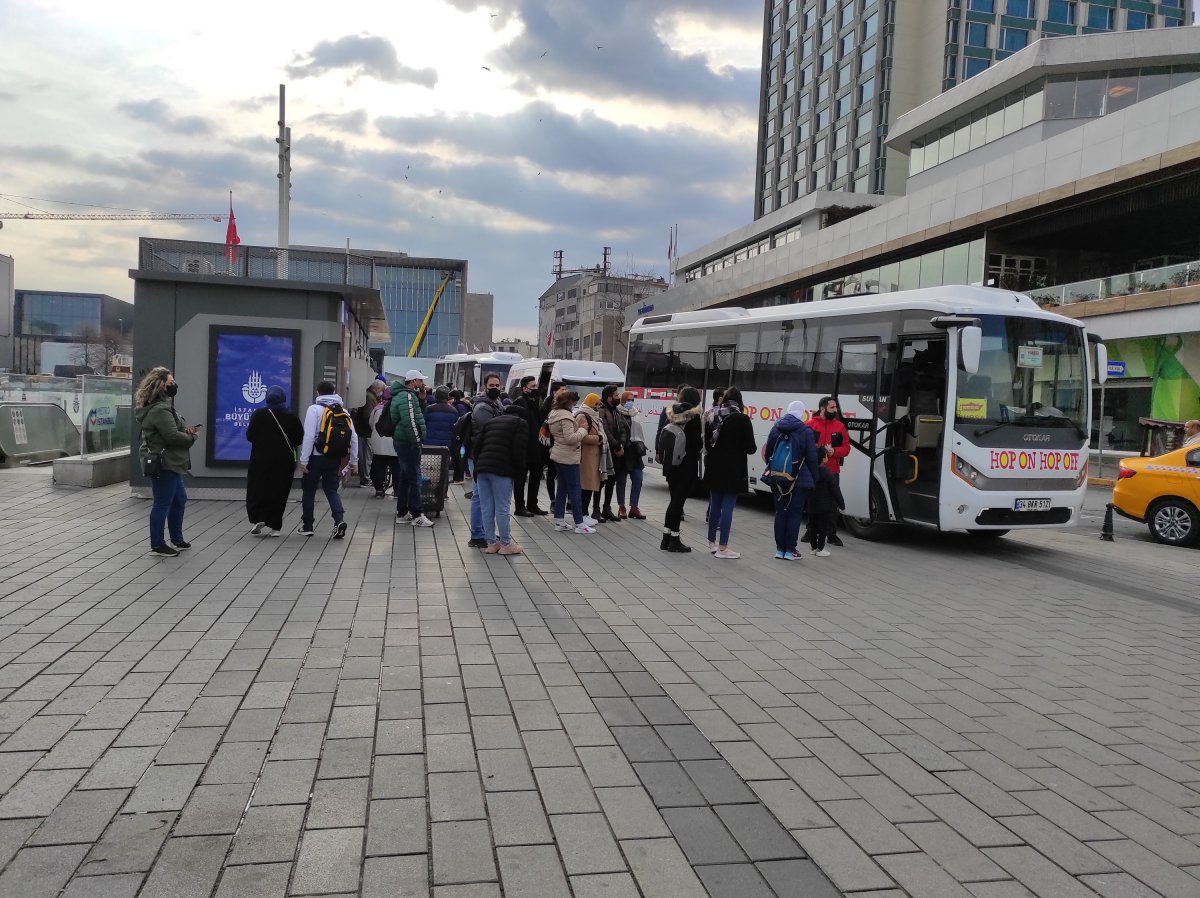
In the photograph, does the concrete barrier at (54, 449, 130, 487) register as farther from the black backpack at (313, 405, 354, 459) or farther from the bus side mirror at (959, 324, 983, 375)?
the bus side mirror at (959, 324, 983, 375)

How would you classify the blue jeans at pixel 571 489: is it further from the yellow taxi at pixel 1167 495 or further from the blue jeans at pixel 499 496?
the yellow taxi at pixel 1167 495

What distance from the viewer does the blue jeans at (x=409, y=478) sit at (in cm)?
1092

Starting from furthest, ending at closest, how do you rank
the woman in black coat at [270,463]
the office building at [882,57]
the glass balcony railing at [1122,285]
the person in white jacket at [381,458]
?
the office building at [882,57], the glass balcony railing at [1122,285], the person in white jacket at [381,458], the woman in black coat at [270,463]

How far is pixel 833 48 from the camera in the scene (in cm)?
6638

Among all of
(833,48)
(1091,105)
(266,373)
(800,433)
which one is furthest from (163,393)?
(833,48)

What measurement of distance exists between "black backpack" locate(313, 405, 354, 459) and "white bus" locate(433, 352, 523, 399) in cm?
2134

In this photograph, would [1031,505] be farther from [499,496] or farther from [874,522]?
[499,496]

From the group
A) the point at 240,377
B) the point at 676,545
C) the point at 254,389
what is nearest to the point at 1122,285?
the point at 676,545

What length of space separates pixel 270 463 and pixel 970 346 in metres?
7.80

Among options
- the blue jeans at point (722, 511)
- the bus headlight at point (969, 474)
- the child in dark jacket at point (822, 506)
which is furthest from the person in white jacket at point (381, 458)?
the bus headlight at point (969, 474)

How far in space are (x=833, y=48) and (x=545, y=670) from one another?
2763 inches

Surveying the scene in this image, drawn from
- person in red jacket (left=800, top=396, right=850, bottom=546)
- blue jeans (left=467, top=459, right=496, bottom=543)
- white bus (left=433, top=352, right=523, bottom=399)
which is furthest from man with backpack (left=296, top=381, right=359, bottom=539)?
white bus (left=433, top=352, right=523, bottom=399)

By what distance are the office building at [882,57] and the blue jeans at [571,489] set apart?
55.3m

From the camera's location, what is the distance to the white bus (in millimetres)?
32938
